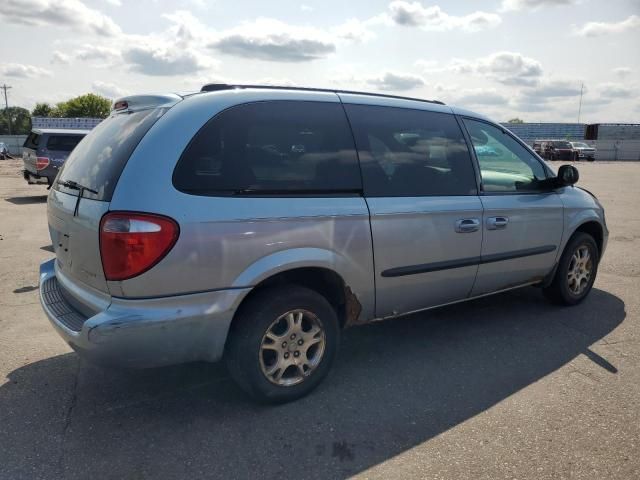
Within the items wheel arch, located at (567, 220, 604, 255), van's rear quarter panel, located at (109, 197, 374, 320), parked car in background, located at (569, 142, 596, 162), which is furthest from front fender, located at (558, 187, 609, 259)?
parked car in background, located at (569, 142, 596, 162)

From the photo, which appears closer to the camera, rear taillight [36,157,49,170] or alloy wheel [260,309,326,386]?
alloy wheel [260,309,326,386]

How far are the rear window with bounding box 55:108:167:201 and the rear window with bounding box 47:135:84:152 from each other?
37.2ft

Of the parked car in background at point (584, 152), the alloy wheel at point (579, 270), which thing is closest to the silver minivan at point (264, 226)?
the alloy wheel at point (579, 270)

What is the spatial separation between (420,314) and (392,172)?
178cm

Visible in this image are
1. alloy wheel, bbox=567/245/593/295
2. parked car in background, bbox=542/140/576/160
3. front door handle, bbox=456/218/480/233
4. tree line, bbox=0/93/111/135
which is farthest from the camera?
tree line, bbox=0/93/111/135

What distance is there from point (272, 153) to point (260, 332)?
103 cm

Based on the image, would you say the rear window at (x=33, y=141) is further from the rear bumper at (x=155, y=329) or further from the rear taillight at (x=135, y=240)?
the rear taillight at (x=135, y=240)

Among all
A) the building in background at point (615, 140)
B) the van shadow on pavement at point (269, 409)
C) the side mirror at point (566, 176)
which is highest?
the building in background at point (615, 140)

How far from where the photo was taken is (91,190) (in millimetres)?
2867

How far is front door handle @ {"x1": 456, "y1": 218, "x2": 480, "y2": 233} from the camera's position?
3762mm

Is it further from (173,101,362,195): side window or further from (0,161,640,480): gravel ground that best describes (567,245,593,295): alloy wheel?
(173,101,362,195): side window

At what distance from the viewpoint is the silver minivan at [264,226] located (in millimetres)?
2645

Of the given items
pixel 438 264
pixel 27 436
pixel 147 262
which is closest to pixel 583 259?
pixel 438 264

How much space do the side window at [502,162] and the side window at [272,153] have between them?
132cm
